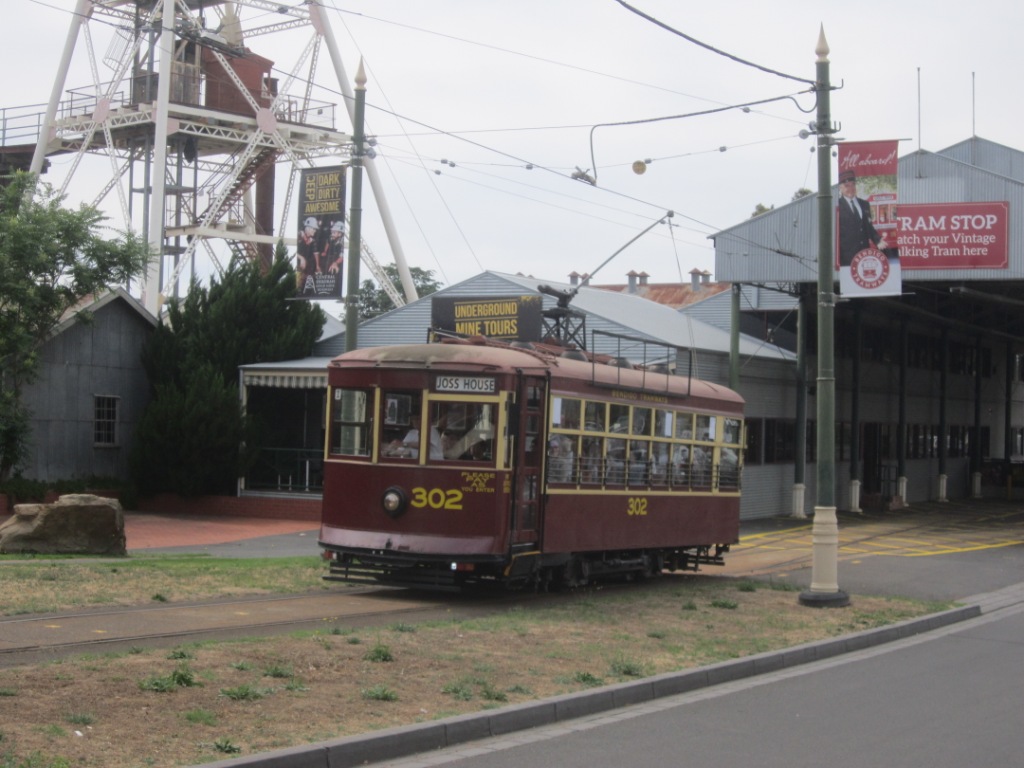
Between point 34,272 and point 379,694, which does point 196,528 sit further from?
point 379,694

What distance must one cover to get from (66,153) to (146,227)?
20.6 ft

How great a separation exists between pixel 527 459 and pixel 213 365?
56.2 ft

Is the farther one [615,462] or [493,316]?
[493,316]

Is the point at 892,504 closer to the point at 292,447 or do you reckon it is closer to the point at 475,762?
the point at 292,447

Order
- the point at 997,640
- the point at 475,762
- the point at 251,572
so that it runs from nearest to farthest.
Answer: the point at 475,762 → the point at 997,640 → the point at 251,572

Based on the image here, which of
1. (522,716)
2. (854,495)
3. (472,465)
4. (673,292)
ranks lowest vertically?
(522,716)

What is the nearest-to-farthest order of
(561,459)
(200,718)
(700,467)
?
1. (200,718)
2. (561,459)
3. (700,467)

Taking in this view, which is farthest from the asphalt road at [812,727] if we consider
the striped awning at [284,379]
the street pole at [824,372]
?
the striped awning at [284,379]

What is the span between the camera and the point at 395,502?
14.6m

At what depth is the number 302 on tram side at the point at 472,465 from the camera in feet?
47.6

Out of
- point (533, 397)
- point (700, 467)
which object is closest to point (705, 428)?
point (700, 467)

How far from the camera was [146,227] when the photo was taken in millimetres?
37469

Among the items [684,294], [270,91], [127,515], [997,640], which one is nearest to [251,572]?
[997,640]

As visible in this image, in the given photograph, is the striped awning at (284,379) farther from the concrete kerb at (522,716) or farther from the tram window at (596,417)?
the concrete kerb at (522,716)
